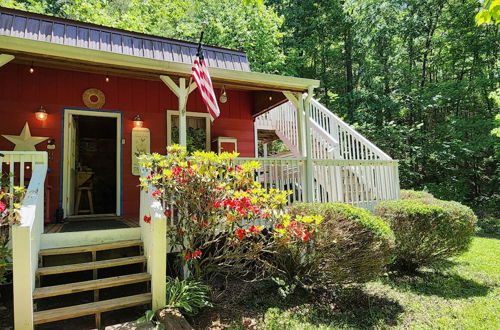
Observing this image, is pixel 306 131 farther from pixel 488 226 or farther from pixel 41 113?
pixel 488 226

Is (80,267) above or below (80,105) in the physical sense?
below

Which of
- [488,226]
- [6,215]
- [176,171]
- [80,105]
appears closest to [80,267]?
[6,215]

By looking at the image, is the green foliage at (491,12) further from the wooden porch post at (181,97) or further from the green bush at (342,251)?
the wooden porch post at (181,97)

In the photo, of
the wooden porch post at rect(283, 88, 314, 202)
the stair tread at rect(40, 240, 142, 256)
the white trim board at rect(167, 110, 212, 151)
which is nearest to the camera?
the stair tread at rect(40, 240, 142, 256)

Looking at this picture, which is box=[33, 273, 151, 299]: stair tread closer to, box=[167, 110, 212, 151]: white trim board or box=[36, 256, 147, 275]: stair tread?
box=[36, 256, 147, 275]: stair tread

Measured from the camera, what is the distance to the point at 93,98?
6.07m

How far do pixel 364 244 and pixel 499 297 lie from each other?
2213mm

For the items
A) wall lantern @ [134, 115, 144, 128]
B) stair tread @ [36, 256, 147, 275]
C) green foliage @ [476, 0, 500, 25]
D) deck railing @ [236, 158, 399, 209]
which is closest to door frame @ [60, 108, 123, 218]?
wall lantern @ [134, 115, 144, 128]

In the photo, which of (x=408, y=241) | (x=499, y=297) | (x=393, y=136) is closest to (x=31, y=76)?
(x=408, y=241)

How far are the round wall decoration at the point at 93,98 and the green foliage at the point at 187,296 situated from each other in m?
4.08

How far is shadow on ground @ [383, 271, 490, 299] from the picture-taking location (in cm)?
446

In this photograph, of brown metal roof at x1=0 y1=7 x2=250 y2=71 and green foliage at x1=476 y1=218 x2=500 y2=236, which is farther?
green foliage at x1=476 y1=218 x2=500 y2=236

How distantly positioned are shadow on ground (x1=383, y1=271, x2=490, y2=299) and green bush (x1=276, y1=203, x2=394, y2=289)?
38.7 inches

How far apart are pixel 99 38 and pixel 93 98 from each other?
1.31m
